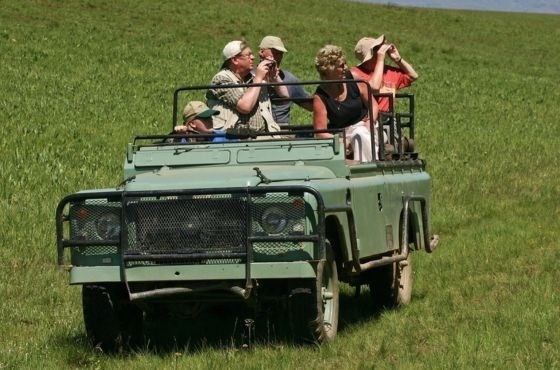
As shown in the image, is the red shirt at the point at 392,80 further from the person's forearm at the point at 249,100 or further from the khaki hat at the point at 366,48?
the person's forearm at the point at 249,100

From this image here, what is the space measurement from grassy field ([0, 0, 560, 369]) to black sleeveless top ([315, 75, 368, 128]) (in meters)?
1.51

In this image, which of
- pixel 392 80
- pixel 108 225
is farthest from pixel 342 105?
pixel 108 225

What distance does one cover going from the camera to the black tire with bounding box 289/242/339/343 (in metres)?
7.68

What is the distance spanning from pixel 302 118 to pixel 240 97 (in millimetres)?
14844

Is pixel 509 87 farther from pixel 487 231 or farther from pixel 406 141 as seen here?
pixel 406 141

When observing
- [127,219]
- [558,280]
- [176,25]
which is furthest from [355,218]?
[176,25]

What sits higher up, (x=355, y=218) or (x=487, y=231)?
(x=355, y=218)

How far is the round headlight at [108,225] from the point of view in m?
7.88

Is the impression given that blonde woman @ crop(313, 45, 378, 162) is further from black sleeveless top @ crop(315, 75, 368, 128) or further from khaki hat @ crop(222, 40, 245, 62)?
khaki hat @ crop(222, 40, 245, 62)

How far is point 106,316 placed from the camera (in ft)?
26.3

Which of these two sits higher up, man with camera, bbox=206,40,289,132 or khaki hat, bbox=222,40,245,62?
khaki hat, bbox=222,40,245,62

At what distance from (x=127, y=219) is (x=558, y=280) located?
4042mm

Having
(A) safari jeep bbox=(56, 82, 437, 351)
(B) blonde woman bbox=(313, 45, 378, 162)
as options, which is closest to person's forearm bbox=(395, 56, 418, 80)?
(B) blonde woman bbox=(313, 45, 378, 162)

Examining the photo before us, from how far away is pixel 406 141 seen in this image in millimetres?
10891
